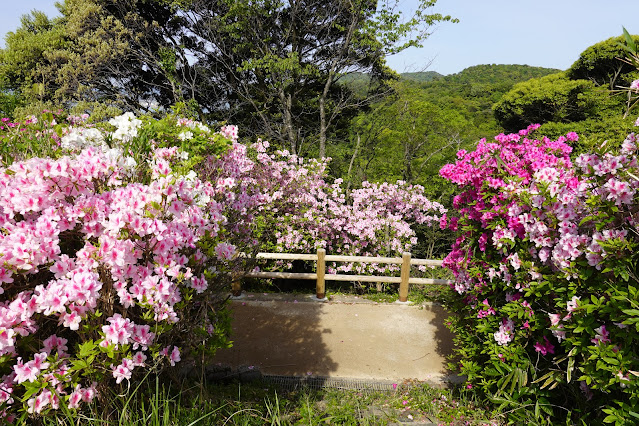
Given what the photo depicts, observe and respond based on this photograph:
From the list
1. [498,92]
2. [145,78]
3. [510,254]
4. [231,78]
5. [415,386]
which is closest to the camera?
[510,254]

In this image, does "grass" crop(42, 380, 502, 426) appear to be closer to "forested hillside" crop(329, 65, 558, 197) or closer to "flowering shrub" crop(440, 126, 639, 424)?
"flowering shrub" crop(440, 126, 639, 424)

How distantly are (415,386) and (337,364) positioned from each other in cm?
98

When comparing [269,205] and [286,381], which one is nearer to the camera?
[286,381]

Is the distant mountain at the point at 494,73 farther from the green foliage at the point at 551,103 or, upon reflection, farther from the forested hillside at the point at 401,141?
the forested hillside at the point at 401,141

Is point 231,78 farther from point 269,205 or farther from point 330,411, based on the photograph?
point 330,411

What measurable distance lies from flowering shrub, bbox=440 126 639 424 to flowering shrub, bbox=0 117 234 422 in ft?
8.21

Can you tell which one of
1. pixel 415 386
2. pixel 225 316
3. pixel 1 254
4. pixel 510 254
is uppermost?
pixel 1 254

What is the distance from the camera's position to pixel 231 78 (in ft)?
41.8

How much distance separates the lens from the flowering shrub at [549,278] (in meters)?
2.28

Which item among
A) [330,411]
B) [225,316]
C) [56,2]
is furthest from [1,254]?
[56,2]

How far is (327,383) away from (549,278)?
104 inches

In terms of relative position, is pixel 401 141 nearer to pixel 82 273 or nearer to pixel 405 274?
pixel 405 274

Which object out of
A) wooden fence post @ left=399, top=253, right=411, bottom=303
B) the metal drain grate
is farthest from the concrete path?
wooden fence post @ left=399, top=253, right=411, bottom=303

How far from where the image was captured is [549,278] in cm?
281
